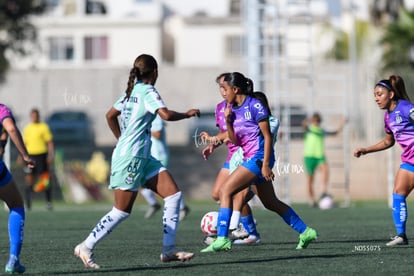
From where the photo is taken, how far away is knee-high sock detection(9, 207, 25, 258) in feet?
37.7

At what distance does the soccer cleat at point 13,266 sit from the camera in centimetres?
1136

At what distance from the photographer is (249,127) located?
13539mm

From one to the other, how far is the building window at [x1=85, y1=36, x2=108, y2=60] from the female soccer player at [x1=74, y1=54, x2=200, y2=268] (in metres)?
58.8

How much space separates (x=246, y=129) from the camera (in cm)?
1355

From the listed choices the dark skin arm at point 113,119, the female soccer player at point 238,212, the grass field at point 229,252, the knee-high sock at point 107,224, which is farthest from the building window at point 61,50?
the knee-high sock at point 107,224

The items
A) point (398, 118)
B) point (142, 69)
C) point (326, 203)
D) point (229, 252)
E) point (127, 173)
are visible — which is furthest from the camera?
point (326, 203)

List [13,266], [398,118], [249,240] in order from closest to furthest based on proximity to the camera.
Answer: [13,266] → [398,118] → [249,240]

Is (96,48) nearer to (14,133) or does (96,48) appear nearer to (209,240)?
(209,240)

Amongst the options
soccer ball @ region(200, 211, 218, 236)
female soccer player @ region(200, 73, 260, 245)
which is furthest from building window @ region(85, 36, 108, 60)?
soccer ball @ region(200, 211, 218, 236)

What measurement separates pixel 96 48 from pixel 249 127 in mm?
57971

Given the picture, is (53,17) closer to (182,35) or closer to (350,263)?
(182,35)

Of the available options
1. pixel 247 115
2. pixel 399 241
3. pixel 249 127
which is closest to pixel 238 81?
pixel 247 115

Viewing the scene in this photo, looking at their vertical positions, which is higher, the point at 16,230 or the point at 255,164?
the point at 255,164

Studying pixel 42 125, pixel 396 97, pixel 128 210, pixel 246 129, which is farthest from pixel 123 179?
pixel 42 125
